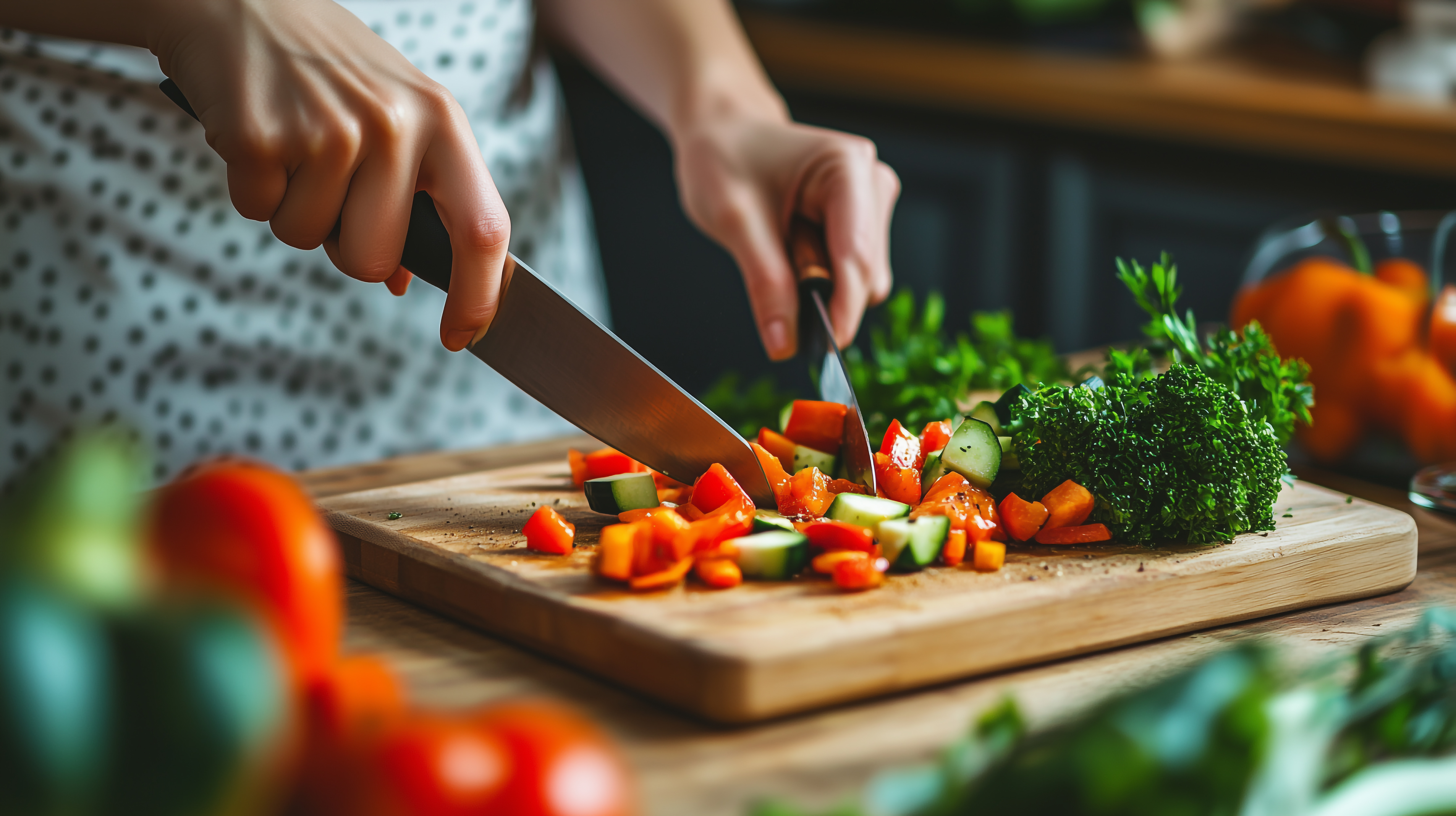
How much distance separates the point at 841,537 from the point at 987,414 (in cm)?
45

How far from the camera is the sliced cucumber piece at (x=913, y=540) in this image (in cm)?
141

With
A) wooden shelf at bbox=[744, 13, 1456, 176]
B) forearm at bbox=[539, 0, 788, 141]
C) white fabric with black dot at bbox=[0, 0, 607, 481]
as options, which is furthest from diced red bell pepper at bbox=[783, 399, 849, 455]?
wooden shelf at bbox=[744, 13, 1456, 176]

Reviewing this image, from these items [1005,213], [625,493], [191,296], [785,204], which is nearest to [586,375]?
[625,493]

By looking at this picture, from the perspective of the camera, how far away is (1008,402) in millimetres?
1701

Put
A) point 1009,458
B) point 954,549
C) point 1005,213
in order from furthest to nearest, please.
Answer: point 1005,213 < point 1009,458 < point 954,549

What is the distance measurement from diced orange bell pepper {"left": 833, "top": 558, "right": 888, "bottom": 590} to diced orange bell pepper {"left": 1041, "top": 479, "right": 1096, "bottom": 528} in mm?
306

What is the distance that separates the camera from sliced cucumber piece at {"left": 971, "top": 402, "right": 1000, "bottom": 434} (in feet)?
5.69

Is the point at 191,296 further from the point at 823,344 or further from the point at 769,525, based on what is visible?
the point at 769,525

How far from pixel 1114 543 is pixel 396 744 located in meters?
1.08

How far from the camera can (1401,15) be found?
13.5 feet

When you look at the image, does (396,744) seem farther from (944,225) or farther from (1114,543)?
(944,225)

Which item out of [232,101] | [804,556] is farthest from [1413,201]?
[232,101]

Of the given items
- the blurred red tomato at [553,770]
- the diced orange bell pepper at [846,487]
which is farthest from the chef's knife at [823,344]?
the blurred red tomato at [553,770]

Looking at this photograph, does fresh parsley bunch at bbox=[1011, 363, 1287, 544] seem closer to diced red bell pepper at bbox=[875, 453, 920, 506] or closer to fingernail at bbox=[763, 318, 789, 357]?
diced red bell pepper at bbox=[875, 453, 920, 506]
